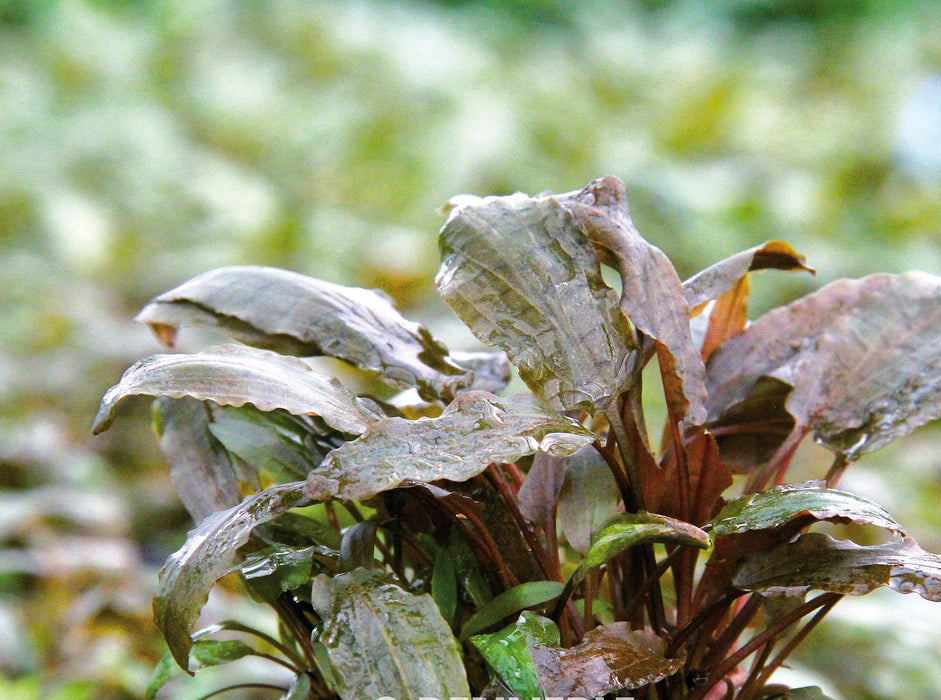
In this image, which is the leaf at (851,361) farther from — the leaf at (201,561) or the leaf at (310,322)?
the leaf at (201,561)

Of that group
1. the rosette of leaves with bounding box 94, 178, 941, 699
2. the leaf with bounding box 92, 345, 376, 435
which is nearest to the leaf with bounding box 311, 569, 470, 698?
the rosette of leaves with bounding box 94, 178, 941, 699

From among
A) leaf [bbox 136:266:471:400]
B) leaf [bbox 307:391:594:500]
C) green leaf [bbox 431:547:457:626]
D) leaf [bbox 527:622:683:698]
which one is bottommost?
leaf [bbox 527:622:683:698]

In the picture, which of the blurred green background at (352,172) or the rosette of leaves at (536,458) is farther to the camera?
the blurred green background at (352,172)

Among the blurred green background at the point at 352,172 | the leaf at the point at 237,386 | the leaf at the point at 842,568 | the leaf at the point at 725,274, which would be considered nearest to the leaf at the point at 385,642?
the leaf at the point at 237,386

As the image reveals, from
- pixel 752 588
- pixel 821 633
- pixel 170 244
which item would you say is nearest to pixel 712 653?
pixel 752 588

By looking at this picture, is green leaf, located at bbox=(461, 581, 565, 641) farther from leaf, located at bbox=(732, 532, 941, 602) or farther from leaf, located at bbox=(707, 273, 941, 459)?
leaf, located at bbox=(707, 273, 941, 459)

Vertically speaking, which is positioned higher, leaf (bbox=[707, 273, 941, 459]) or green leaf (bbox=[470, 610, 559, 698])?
leaf (bbox=[707, 273, 941, 459])

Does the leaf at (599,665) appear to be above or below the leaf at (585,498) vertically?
below
